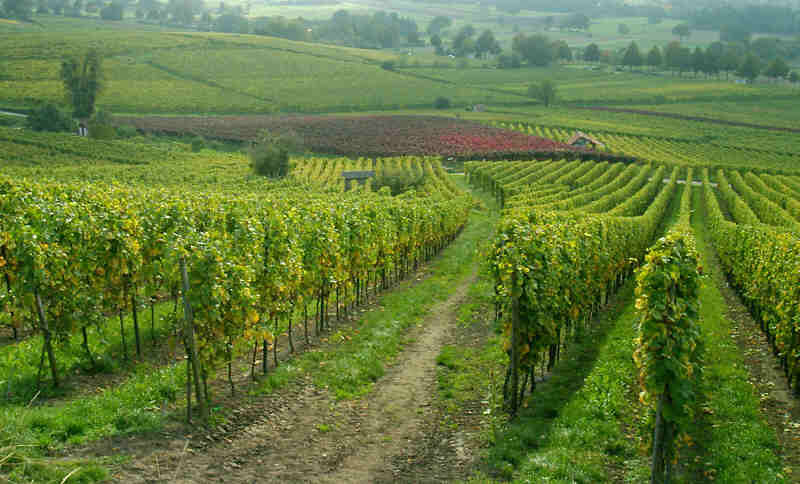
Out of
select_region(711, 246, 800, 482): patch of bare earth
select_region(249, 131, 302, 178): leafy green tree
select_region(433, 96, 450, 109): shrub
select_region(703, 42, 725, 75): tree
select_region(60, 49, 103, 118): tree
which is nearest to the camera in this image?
select_region(711, 246, 800, 482): patch of bare earth

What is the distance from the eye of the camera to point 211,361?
11.8m

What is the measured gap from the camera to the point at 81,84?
9906 centimetres

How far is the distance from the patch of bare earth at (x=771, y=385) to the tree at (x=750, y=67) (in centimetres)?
17102

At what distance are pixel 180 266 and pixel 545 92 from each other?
139606 millimetres

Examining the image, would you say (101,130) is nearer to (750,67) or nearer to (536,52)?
(536,52)

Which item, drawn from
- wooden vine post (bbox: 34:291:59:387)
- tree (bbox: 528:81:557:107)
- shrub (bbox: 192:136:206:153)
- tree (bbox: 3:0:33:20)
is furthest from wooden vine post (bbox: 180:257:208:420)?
tree (bbox: 3:0:33:20)

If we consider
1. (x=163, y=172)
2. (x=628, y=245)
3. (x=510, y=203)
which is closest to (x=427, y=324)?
(x=628, y=245)

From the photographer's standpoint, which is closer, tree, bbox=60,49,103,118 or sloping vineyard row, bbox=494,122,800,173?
sloping vineyard row, bbox=494,122,800,173

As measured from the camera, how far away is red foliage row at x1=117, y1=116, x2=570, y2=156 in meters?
88.2

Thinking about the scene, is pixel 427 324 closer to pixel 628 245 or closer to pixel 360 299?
pixel 360 299

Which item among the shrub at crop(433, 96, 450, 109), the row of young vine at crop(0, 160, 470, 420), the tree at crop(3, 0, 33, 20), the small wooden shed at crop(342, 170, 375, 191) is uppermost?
the tree at crop(3, 0, 33, 20)

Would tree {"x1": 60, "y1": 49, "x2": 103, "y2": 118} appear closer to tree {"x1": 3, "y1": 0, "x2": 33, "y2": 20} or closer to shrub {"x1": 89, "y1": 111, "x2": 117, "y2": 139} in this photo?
shrub {"x1": 89, "y1": 111, "x2": 117, "y2": 139}

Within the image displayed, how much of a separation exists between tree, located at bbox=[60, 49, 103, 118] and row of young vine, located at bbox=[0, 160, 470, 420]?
89.9 meters

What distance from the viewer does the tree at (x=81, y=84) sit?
9856cm
